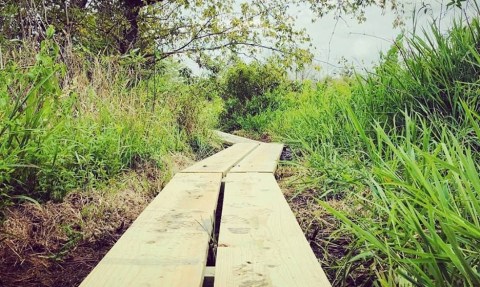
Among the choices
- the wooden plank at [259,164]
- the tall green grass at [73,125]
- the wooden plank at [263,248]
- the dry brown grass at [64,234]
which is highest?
the tall green grass at [73,125]

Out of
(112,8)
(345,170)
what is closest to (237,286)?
(345,170)

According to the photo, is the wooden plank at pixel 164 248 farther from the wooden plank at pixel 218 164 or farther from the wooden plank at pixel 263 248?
the wooden plank at pixel 218 164

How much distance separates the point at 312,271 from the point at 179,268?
367mm

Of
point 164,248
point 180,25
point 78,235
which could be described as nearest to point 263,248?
point 164,248

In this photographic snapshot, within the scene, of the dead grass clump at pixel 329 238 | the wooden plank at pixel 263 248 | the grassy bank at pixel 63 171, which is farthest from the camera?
the grassy bank at pixel 63 171

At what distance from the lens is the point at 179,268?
1.20 metres

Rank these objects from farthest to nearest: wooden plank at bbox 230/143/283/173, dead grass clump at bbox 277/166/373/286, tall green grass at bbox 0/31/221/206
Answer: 1. wooden plank at bbox 230/143/283/173
2. tall green grass at bbox 0/31/221/206
3. dead grass clump at bbox 277/166/373/286

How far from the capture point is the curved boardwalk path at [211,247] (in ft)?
3.68

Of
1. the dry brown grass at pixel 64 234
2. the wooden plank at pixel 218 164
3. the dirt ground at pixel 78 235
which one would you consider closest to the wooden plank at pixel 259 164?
the wooden plank at pixel 218 164

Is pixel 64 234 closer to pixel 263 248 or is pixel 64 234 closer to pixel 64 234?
pixel 64 234

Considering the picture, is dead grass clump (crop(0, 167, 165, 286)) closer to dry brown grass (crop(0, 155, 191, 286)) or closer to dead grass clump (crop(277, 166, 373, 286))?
dry brown grass (crop(0, 155, 191, 286))

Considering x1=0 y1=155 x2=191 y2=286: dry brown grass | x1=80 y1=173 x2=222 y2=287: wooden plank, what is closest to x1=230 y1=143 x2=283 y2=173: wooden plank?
x1=0 y1=155 x2=191 y2=286: dry brown grass

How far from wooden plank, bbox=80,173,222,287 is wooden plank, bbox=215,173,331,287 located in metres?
0.07

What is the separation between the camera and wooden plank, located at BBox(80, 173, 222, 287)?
1.13m
